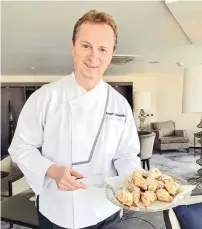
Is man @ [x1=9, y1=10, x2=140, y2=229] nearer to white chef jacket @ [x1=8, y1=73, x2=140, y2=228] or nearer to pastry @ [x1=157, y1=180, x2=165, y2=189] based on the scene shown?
white chef jacket @ [x1=8, y1=73, x2=140, y2=228]

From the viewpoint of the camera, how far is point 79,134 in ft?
3.08

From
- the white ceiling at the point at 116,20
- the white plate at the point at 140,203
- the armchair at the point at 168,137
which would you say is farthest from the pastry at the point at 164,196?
the armchair at the point at 168,137

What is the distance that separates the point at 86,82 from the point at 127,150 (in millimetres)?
300

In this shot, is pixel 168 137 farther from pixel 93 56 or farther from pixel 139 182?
pixel 93 56

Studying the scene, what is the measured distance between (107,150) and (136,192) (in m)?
0.18

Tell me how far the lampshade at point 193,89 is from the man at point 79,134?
1.32m

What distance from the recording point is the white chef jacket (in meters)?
0.93

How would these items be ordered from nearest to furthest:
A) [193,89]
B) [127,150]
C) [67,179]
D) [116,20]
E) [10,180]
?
[67,179] → [127,150] → [193,89] → [116,20] → [10,180]

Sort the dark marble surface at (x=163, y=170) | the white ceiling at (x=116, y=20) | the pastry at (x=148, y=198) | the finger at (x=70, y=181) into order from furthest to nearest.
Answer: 1. the dark marble surface at (x=163, y=170)
2. the white ceiling at (x=116, y=20)
3. the pastry at (x=148, y=198)
4. the finger at (x=70, y=181)

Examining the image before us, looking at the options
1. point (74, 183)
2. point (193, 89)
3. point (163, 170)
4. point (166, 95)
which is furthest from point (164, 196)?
point (166, 95)

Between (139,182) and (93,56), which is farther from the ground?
(93,56)

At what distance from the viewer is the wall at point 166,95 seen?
292 inches

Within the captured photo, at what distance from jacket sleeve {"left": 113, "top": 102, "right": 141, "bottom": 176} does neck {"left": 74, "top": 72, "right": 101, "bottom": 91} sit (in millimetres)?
161

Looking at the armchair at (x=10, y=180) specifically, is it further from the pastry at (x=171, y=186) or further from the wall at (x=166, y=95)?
the wall at (x=166, y=95)
